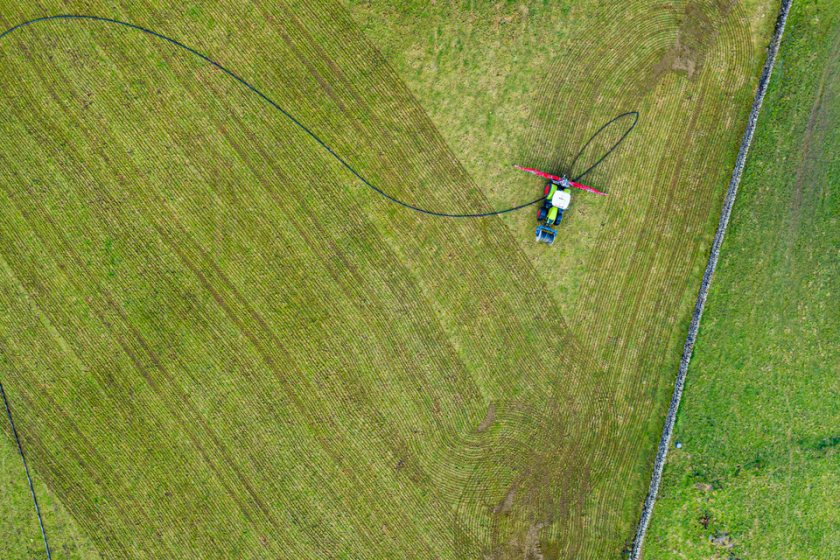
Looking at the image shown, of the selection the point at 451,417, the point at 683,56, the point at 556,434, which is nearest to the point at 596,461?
the point at 556,434

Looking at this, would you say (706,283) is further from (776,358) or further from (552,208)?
(552,208)

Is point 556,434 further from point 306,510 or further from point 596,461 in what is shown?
point 306,510

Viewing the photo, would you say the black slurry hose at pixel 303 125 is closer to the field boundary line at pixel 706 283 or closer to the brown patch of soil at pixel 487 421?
the field boundary line at pixel 706 283

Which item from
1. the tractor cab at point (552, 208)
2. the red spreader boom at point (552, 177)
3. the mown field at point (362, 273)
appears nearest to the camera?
the tractor cab at point (552, 208)

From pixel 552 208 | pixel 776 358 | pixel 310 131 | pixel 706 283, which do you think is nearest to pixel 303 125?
pixel 310 131

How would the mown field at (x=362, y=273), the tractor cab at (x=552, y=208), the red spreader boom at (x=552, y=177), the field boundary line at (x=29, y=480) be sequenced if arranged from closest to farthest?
the tractor cab at (x=552, y=208) → the red spreader boom at (x=552, y=177) → the mown field at (x=362, y=273) → the field boundary line at (x=29, y=480)

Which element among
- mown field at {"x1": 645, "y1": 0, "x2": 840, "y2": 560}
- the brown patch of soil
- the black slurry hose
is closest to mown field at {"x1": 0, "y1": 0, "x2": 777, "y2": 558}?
the brown patch of soil

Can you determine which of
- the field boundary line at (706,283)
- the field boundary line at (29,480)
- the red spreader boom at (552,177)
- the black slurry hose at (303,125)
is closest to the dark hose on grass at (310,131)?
the black slurry hose at (303,125)
